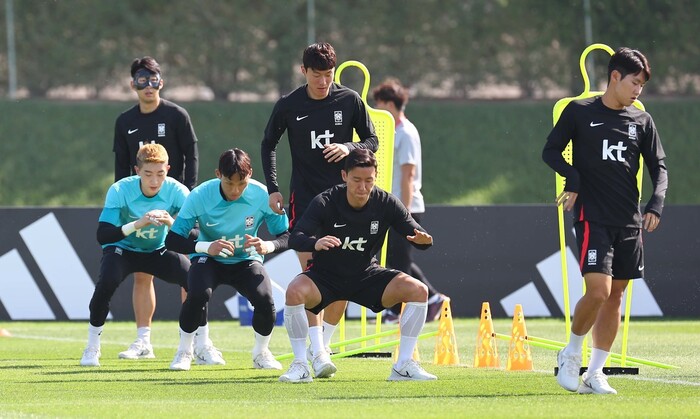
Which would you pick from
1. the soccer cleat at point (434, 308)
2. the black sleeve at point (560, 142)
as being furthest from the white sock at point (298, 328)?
the soccer cleat at point (434, 308)

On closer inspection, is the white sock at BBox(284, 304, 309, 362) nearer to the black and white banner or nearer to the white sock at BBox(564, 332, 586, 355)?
the white sock at BBox(564, 332, 586, 355)

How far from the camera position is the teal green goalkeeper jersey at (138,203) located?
432 inches

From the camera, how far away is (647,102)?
26.0 m

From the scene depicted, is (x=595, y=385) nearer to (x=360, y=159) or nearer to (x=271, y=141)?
(x=360, y=159)

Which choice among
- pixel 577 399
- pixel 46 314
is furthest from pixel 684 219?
pixel 577 399

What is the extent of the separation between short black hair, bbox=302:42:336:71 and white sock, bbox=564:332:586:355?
2.57 m

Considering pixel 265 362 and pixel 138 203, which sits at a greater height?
pixel 138 203

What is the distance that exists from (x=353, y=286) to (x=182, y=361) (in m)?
1.63

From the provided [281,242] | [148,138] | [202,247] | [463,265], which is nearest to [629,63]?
[281,242]

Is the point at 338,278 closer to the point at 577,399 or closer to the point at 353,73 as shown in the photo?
the point at 577,399

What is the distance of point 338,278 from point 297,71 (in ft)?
56.7

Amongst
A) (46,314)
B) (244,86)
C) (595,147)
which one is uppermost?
(244,86)

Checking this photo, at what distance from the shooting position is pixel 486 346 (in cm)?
1075

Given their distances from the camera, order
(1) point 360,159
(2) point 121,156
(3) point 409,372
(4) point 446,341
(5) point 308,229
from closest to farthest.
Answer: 1. (1) point 360,159
2. (5) point 308,229
3. (3) point 409,372
4. (4) point 446,341
5. (2) point 121,156
